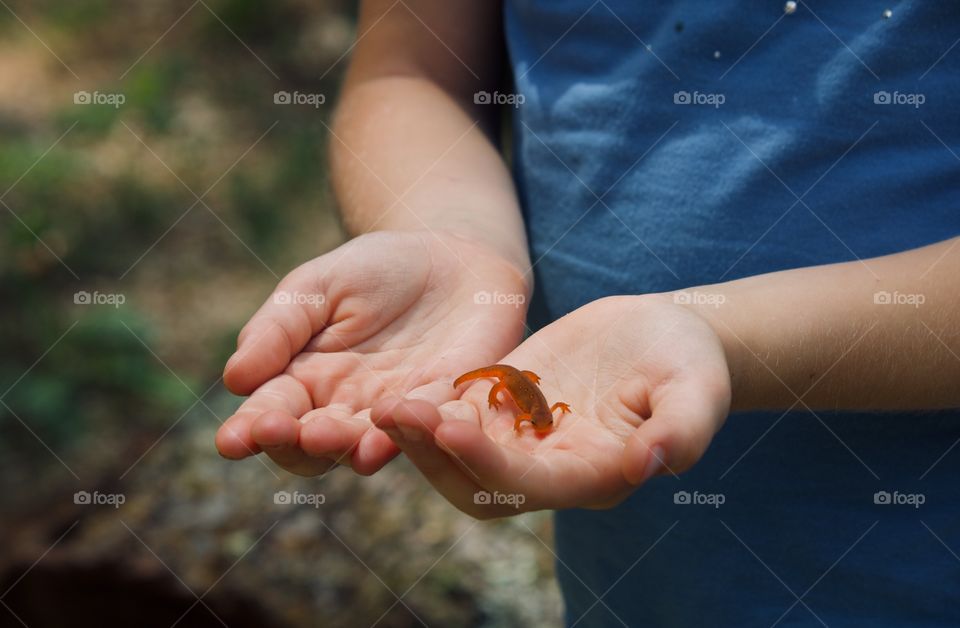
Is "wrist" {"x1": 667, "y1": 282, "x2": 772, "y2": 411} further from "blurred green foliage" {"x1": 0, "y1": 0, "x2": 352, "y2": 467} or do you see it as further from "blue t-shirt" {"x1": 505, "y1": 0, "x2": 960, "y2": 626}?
"blurred green foliage" {"x1": 0, "y1": 0, "x2": 352, "y2": 467}

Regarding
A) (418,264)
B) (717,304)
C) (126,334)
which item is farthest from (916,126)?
(126,334)

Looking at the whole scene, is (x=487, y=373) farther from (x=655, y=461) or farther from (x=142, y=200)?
(x=142, y=200)

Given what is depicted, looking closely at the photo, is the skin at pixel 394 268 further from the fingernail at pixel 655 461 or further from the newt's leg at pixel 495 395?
the fingernail at pixel 655 461

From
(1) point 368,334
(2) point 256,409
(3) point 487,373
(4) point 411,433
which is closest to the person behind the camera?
(4) point 411,433

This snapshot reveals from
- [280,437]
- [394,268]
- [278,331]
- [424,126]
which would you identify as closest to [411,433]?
[280,437]

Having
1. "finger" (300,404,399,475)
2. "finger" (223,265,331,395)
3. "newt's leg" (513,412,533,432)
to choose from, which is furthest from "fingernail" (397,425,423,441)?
"finger" (223,265,331,395)

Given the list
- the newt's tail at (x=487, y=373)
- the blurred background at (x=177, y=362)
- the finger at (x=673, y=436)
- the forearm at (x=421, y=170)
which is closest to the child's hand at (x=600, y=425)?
the finger at (x=673, y=436)

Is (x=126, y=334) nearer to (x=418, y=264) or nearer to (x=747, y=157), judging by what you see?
(x=418, y=264)

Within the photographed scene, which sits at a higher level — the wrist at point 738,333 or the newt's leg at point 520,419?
the wrist at point 738,333
